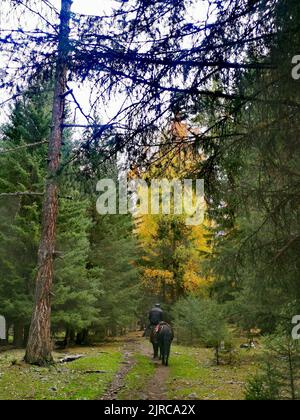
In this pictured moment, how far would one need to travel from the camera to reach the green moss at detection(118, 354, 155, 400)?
7848 millimetres

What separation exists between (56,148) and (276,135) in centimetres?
818

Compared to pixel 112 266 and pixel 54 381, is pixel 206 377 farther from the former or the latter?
pixel 112 266

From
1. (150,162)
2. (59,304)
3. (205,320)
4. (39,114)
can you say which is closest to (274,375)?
(150,162)

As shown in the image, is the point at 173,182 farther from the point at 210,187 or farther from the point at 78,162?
→ the point at 78,162

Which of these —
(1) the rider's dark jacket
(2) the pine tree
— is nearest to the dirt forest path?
(1) the rider's dark jacket

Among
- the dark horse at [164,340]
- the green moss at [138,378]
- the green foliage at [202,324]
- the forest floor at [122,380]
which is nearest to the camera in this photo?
the forest floor at [122,380]

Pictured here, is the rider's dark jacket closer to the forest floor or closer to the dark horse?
the dark horse

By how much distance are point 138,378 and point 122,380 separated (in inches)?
22.9

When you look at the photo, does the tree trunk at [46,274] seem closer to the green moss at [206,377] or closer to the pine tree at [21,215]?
the green moss at [206,377]

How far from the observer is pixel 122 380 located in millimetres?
9523

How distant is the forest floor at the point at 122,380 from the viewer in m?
7.64

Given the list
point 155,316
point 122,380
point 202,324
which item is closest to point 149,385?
point 122,380

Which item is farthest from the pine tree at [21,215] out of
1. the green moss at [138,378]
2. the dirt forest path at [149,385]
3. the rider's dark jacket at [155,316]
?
the dirt forest path at [149,385]

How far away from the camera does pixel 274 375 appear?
6801mm
